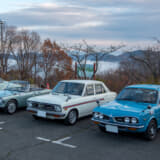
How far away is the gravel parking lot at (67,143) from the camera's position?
4941 mm

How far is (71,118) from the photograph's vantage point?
7.52 m

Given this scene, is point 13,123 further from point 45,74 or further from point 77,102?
point 45,74

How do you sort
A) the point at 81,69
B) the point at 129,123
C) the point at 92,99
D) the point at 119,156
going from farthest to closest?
the point at 81,69 → the point at 92,99 → the point at 129,123 → the point at 119,156

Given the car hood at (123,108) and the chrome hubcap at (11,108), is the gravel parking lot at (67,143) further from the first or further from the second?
the chrome hubcap at (11,108)

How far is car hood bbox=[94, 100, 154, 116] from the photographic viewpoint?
19.1 ft

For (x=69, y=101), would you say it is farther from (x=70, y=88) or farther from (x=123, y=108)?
(x=123, y=108)

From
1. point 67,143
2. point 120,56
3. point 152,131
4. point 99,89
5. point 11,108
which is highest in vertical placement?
point 120,56

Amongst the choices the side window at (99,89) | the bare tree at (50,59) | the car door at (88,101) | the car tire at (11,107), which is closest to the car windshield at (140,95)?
the car door at (88,101)

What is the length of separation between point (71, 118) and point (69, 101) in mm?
602

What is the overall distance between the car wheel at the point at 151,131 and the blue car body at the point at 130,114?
12 cm

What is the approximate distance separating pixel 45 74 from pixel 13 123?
57.2 feet

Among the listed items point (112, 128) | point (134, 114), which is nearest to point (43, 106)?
point (112, 128)

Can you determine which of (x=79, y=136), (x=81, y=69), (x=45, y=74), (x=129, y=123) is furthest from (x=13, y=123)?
(x=45, y=74)

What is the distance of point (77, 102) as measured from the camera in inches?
301
